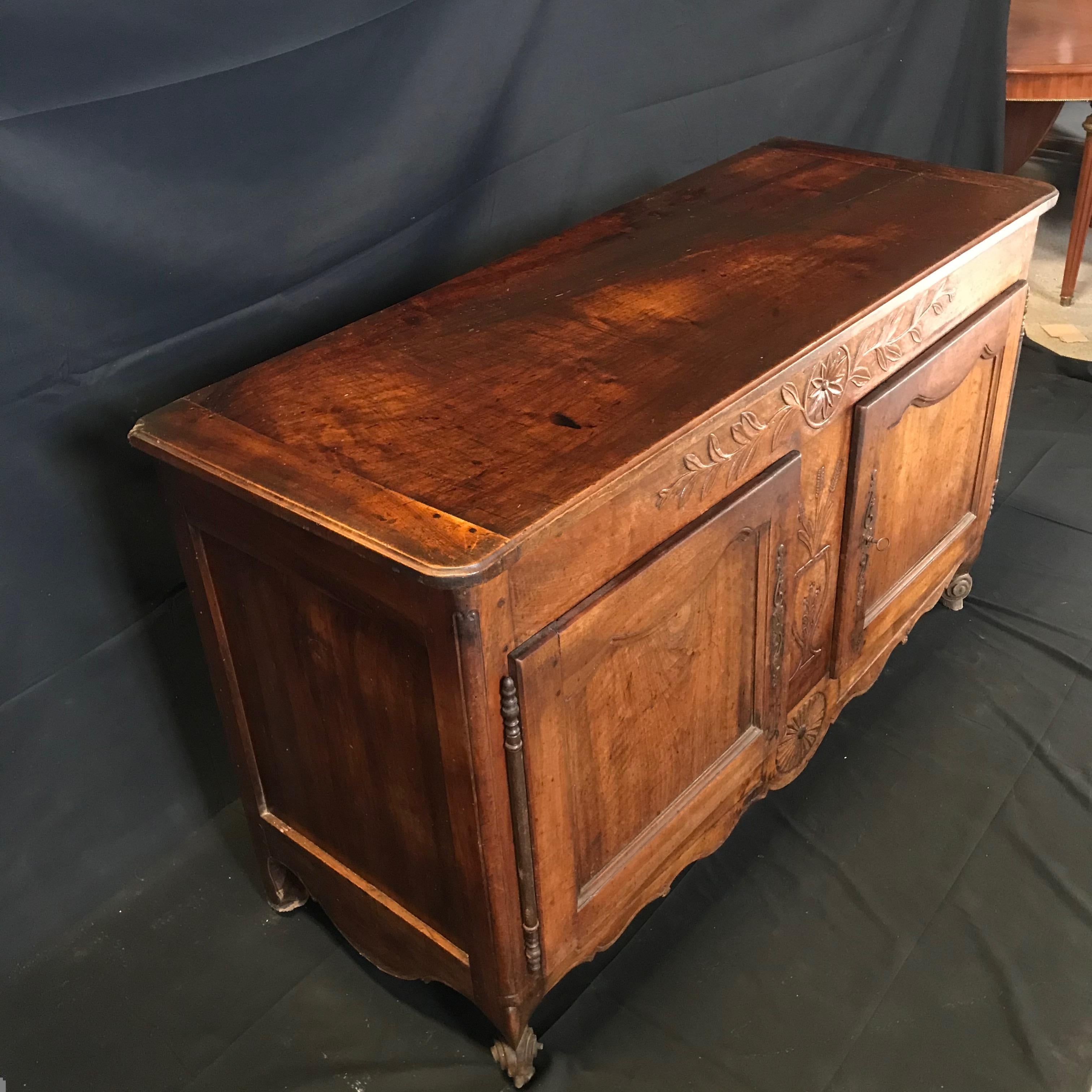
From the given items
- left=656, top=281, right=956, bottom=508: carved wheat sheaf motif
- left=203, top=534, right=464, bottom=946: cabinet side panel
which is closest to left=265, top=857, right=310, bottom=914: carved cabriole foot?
left=203, top=534, right=464, bottom=946: cabinet side panel

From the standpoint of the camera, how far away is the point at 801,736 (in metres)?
1.59

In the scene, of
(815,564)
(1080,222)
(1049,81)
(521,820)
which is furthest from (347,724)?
(1080,222)

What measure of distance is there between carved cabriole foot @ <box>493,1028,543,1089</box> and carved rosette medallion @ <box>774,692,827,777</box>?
0.49 m

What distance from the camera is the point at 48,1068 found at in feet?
4.54

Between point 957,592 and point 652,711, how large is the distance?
40.6 inches

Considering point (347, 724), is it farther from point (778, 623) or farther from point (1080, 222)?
point (1080, 222)

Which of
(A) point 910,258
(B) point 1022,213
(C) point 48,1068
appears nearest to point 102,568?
(C) point 48,1068

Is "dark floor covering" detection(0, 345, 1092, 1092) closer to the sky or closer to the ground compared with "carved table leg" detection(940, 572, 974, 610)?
closer to the ground

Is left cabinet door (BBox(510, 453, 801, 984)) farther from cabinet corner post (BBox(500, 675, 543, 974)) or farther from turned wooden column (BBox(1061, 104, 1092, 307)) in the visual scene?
turned wooden column (BBox(1061, 104, 1092, 307))

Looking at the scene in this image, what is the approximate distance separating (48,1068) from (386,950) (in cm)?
44

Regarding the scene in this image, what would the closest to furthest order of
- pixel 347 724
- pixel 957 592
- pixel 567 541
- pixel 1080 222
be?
pixel 567 541, pixel 347 724, pixel 957 592, pixel 1080 222

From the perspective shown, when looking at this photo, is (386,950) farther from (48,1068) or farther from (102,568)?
(102,568)

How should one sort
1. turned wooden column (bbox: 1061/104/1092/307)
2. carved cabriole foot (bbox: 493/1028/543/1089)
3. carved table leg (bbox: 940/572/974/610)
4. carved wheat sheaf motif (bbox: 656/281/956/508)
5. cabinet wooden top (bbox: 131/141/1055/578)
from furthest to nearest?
turned wooden column (bbox: 1061/104/1092/307), carved table leg (bbox: 940/572/974/610), carved cabriole foot (bbox: 493/1028/543/1089), carved wheat sheaf motif (bbox: 656/281/956/508), cabinet wooden top (bbox: 131/141/1055/578)

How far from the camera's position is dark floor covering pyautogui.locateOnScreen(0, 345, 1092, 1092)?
4.41 ft
